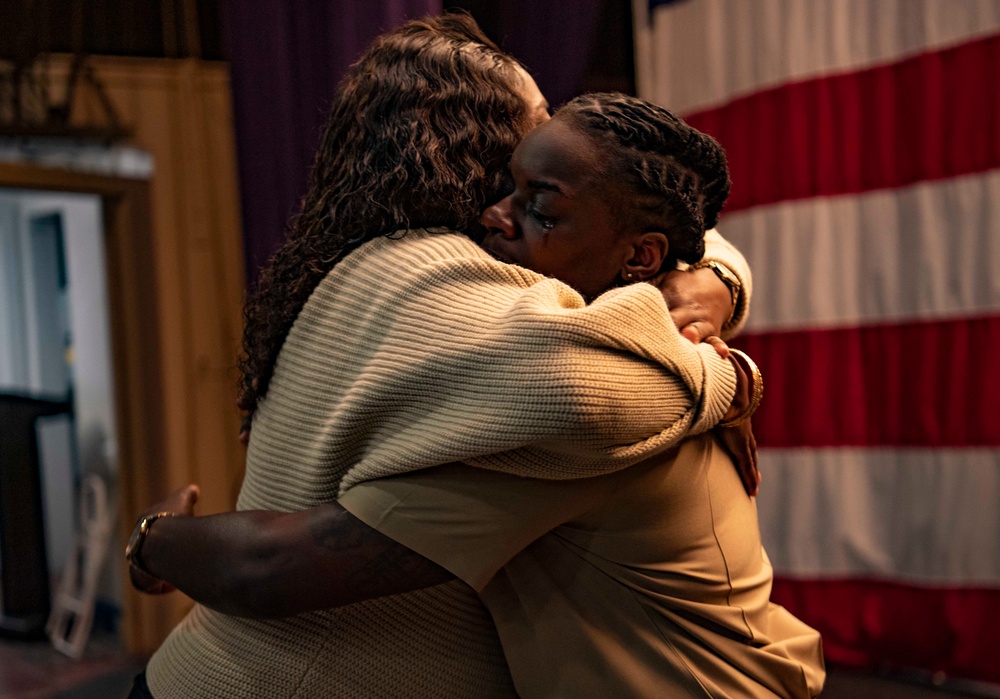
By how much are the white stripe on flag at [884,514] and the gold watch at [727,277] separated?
64.2 inches

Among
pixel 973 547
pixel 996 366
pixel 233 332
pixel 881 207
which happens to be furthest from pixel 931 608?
pixel 233 332

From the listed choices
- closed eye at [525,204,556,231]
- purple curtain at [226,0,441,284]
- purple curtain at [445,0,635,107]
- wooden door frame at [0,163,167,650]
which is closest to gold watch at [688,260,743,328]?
closed eye at [525,204,556,231]

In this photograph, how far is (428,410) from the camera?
785mm

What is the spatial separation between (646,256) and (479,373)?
0.28m

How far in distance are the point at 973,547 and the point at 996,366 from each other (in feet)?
1.57

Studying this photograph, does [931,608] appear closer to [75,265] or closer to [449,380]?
[449,380]

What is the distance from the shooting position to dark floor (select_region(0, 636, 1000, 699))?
2.57 meters

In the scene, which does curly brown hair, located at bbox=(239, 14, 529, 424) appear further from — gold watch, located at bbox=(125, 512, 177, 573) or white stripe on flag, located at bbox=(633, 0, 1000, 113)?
white stripe on flag, located at bbox=(633, 0, 1000, 113)

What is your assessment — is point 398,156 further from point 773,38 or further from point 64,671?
point 64,671

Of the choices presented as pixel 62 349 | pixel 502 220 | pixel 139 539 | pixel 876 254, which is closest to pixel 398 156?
pixel 502 220

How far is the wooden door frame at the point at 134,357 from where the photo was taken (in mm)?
3910

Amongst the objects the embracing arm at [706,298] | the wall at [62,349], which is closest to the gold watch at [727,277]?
the embracing arm at [706,298]

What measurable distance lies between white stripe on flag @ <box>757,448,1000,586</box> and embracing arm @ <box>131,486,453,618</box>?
2065 millimetres

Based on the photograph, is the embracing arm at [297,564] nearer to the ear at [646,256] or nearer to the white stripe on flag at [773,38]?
the ear at [646,256]
